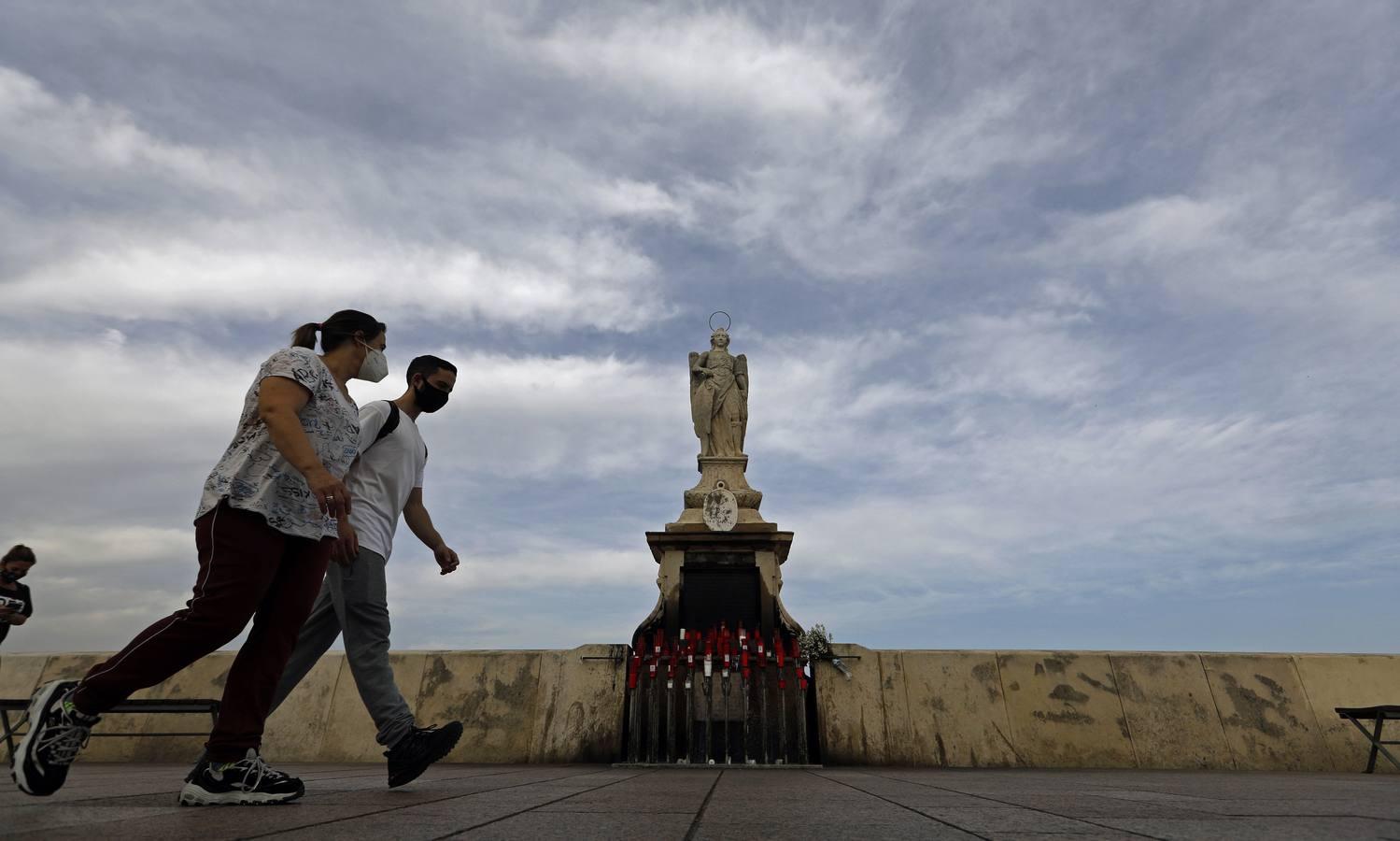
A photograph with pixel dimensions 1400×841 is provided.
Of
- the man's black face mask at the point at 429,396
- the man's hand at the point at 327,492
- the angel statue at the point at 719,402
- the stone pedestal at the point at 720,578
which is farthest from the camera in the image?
the angel statue at the point at 719,402

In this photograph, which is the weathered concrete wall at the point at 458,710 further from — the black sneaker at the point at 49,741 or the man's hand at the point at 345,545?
the black sneaker at the point at 49,741

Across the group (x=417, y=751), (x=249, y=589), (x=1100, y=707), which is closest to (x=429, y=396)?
(x=249, y=589)

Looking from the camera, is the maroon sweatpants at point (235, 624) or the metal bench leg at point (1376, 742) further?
the metal bench leg at point (1376, 742)

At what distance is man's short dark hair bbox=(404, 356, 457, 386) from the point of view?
3.82 metres

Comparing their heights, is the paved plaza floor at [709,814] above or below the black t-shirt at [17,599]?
below

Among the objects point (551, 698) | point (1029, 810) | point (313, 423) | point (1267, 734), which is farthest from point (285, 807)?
point (1267, 734)

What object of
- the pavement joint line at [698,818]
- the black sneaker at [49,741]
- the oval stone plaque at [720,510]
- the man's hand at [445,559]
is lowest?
the pavement joint line at [698,818]

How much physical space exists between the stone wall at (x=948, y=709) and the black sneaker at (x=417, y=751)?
13.2 feet

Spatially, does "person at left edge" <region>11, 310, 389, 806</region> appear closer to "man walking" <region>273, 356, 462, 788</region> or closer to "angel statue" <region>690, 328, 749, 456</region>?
"man walking" <region>273, 356, 462, 788</region>

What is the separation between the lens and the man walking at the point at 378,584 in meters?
3.14

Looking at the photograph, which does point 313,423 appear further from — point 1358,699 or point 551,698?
point 1358,699

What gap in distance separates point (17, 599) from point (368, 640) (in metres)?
4.38

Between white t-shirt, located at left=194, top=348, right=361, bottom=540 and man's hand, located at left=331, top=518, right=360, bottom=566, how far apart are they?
0.51 ft

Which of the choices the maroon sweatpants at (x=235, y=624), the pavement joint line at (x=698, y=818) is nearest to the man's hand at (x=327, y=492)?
the maroon sweatpants at (x=235, y=624)
